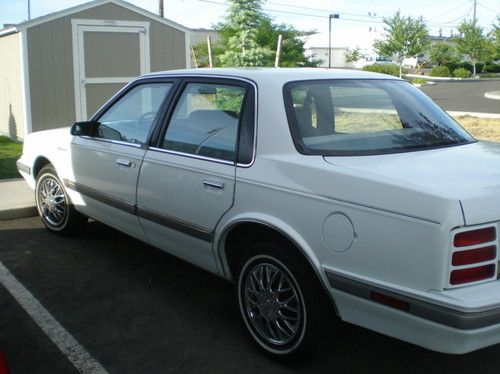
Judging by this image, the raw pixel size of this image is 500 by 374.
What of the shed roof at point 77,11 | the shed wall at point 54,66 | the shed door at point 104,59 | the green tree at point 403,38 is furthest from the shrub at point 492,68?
the shed wall at point 54,66

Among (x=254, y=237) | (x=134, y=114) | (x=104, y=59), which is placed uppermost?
(x=104, y=59)

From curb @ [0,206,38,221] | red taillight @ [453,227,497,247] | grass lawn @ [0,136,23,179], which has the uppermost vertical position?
red taillight @ [453,227,497,247]

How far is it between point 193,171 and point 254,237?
2.01 feet

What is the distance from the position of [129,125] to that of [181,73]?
0.69 m

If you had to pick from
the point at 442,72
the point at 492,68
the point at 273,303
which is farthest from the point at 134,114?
the point at 492,68

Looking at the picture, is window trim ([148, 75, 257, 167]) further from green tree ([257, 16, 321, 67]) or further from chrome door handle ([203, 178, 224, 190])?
green tree ([257, 16, 321, 67])

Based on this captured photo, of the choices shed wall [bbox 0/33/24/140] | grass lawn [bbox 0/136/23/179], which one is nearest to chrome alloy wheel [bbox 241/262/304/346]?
grass lawn [bbox 0/136/23/179]

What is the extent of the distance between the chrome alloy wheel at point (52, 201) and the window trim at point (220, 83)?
1800mm

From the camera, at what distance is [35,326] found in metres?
4.02

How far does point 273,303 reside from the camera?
352cm

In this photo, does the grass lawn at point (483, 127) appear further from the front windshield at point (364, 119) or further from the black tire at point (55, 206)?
the black tire at point (55, 206)

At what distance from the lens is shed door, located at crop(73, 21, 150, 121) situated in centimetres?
1171

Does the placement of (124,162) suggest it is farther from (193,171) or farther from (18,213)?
(18,213)

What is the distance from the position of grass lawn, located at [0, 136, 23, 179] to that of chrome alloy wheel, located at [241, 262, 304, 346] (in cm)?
612
